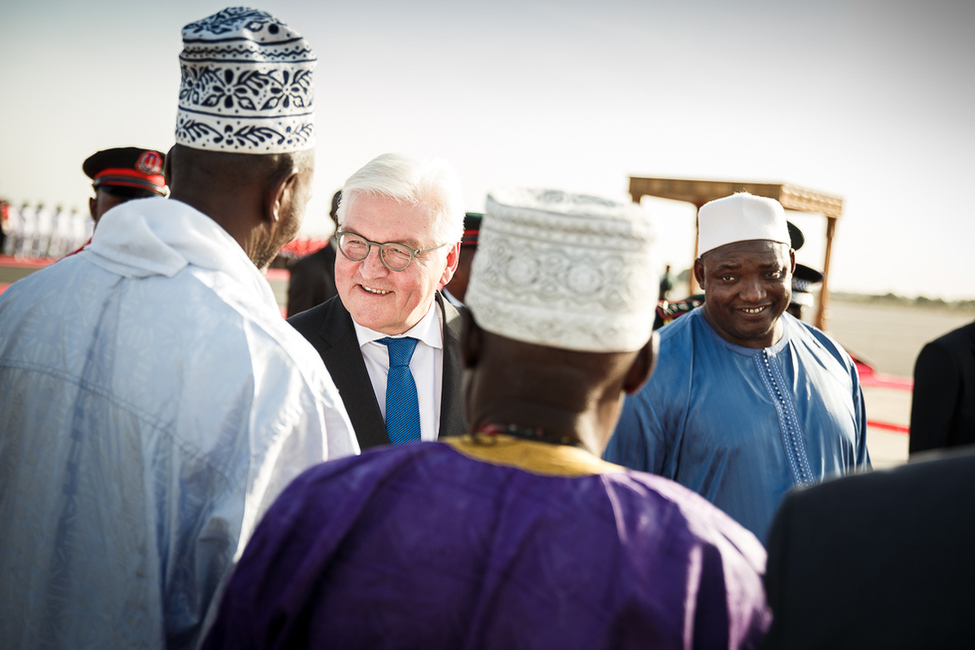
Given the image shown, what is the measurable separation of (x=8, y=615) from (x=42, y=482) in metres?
Answer: 0.29

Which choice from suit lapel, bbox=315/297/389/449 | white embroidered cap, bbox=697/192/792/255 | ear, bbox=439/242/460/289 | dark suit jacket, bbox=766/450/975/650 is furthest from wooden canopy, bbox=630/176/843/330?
dark suit jacket, bbox=766/450/975/650

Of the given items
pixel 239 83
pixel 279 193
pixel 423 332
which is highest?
pixel 239 83

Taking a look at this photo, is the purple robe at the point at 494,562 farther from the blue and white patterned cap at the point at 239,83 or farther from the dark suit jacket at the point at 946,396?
the dark suit jacket at the point at 946,396

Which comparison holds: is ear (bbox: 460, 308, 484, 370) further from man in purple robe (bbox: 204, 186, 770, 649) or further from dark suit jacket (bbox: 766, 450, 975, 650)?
dark suit jacket (bbox: 766, 450, 975, 650)

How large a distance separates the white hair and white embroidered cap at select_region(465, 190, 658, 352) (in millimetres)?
1564

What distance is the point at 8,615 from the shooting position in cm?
159

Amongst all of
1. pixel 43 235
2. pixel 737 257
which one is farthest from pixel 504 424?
pixel 43 235

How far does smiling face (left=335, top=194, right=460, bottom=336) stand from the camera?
9.73ft

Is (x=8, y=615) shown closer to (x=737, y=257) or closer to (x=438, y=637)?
(x=438, y=637)

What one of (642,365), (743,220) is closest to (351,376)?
(642,365)

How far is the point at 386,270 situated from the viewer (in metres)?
2.98

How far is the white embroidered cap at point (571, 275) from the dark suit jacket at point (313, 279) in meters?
4.34

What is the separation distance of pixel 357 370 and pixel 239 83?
4.60 feet

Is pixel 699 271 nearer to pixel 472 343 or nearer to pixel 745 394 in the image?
pixel 745 394
